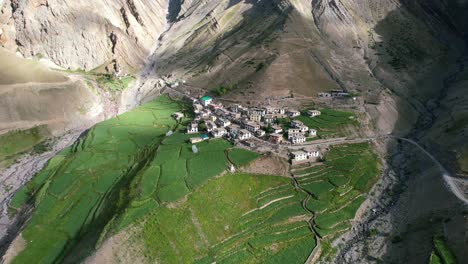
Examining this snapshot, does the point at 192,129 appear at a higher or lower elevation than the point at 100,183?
lower

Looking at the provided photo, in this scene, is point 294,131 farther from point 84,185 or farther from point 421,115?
point 84,185

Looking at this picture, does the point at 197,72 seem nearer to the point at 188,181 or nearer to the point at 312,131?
the point at 312,131

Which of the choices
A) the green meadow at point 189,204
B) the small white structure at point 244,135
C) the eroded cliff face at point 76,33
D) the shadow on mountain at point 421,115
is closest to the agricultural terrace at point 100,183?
the green meadow at point 189,204

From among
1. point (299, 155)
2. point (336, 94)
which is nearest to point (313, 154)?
point (299, 155)

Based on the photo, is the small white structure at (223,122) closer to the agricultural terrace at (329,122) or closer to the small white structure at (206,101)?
the agricultural terrace at (329,122)

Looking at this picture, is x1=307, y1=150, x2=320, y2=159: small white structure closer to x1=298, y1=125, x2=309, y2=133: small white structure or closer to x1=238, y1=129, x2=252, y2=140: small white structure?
x1=298, y1=125, x2=309, y2=133: small white structure

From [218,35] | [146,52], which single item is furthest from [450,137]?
[146,52]

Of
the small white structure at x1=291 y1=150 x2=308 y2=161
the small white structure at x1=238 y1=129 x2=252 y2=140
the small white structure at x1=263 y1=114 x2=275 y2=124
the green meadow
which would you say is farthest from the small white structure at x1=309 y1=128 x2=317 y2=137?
the small white structure at x1=238 y1=129 x2=252 y2=140
